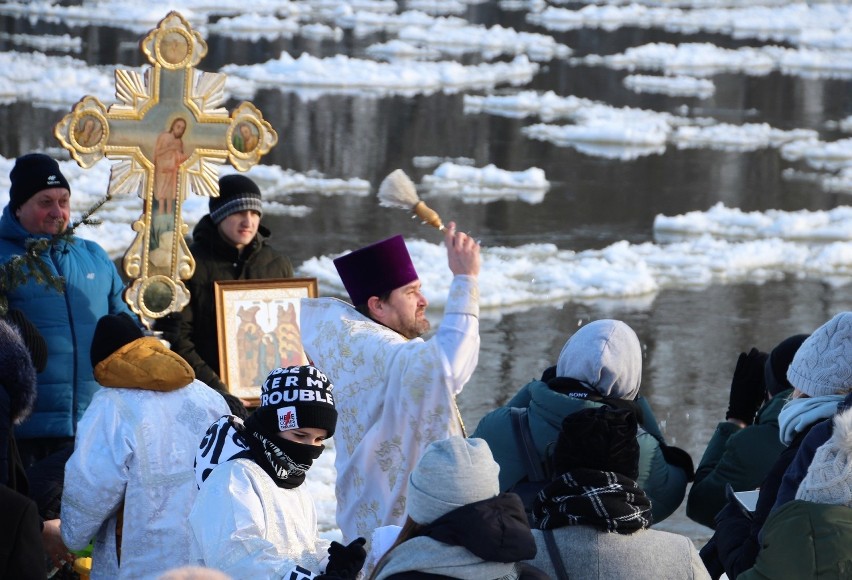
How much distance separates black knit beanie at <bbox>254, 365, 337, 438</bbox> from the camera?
136 inches

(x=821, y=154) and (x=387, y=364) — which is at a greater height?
(x=387, y=364)

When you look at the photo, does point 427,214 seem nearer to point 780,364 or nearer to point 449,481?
point 780,364

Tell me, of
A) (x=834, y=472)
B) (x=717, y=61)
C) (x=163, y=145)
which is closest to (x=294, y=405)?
(x=834, y=472)

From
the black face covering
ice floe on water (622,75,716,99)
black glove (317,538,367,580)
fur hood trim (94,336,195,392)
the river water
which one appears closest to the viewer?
black glove (317,538,367,580)

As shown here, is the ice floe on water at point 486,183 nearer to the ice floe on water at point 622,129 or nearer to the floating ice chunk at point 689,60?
the ice floe on water at point 622,129

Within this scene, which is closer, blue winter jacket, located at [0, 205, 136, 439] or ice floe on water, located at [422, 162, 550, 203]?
blue winter jacket, located at [0, 205, 136, 439]

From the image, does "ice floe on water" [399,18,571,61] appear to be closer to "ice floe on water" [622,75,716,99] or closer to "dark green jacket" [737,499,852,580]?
"ice floe on water" [622,75,716,99]

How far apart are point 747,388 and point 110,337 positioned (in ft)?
7.19

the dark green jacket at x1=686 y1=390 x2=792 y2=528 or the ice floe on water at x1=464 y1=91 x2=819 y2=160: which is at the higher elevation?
the dark green jacket at x1=686 y1=390 x2=792 y2=528

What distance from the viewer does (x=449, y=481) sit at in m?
2.87

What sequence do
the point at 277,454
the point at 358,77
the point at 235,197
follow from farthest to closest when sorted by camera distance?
the point at 358,77, the point at 235,197, the point at 277,454

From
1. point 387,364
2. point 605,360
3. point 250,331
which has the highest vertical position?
point 605,360

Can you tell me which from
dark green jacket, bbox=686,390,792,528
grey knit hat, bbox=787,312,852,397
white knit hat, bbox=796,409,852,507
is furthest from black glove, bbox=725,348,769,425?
white knit hat, bbox=796,409,852,507

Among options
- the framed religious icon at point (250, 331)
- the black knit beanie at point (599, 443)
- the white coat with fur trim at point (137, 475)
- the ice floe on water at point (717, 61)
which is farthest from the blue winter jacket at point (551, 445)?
the ice floe on water at point (717, 61)
